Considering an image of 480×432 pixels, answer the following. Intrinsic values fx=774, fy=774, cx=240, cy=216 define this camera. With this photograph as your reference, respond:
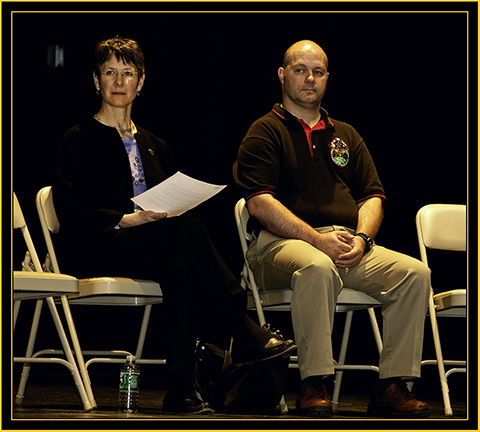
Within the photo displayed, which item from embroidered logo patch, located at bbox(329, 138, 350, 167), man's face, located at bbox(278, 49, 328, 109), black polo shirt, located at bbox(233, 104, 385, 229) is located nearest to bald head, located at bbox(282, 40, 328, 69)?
man's face, located at bbox(278, 49, 328, 109)

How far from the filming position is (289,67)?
3121 mm

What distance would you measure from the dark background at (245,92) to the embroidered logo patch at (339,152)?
983mm

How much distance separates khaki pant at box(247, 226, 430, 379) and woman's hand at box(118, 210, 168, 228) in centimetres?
44

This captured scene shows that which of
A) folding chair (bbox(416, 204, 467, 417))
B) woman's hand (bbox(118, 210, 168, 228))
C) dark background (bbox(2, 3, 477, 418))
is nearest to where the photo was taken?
woman's hand (bbox(118, 210, 168, 228))

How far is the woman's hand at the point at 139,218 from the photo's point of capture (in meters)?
2.68

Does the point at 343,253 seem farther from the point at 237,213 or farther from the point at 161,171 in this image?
the point at 161,171

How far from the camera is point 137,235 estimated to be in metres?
2.66

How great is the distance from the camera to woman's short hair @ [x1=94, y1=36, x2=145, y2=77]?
3045mm

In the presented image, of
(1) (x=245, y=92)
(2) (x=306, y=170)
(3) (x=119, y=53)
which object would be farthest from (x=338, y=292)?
(1) (x=245, y=92)

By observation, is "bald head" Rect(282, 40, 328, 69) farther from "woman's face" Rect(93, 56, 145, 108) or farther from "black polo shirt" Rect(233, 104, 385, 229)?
"woman's face" Rect(93, 56, 145, 108)

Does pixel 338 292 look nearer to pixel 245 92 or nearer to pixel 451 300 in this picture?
pixel 451 300

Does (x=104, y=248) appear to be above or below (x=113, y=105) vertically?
below

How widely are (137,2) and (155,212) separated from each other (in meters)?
0.70

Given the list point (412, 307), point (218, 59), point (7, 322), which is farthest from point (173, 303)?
point (218, 59)
